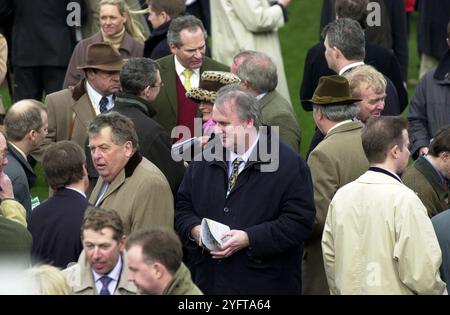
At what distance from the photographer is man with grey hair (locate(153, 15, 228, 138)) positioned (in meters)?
10.6

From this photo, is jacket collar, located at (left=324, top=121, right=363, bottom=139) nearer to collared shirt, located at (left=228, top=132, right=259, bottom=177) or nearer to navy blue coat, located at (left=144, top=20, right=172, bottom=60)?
collared shirt, located at (left=228, top=132, right=259, bottom=177)

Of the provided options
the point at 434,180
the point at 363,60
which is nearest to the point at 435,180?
the point at 434,180

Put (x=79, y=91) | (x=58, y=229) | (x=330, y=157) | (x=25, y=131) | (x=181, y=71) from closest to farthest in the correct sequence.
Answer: (x=58, y=229)
(x=330, y=157)
(x=25, y=131)
(x=79, y=91)
(x=181, y=71)

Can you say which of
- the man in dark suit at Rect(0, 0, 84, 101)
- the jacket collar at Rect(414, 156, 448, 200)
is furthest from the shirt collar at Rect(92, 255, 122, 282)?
the man in dark suit at Rect(0, 0, 84, 101)

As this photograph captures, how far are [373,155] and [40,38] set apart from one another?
6.19 m

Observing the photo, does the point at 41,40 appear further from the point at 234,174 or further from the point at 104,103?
the point at 234,174

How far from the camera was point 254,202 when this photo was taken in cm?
817

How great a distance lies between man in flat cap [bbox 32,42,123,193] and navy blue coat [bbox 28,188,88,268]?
2.14m

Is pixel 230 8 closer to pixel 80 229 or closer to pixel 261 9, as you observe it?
pixel 261 9

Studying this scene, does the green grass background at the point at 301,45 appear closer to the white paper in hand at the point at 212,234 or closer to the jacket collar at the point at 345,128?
the jacket collar at the point at 345,128

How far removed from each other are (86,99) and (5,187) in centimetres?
218

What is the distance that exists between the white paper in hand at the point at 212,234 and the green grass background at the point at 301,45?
6.08m

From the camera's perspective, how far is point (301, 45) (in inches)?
740

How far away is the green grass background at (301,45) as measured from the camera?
50.6 feet
